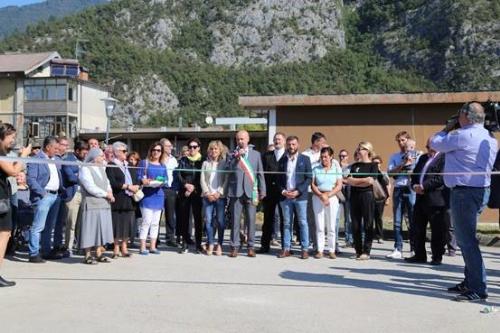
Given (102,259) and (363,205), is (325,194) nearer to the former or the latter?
(363,205)

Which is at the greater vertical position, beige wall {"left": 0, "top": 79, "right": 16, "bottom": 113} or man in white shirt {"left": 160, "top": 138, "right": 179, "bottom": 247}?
beige wall {"left": 0, "top": 79, "right": 16, "bottom": 113}

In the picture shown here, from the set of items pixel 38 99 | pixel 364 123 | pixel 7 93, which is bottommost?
pixel 364 123

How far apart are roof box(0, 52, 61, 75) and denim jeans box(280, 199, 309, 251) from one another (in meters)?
60.6

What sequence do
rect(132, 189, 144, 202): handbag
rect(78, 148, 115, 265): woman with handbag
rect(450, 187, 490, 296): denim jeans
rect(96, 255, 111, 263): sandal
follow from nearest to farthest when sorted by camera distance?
rect(450, 187, 490, 296): denim jeans, rect(78, 148, 115, 265): woman with handbag, rect(96, 255, 111, 263): sandal, rect(132, 189, 144, 202): handbag

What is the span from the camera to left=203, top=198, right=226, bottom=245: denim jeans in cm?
1104

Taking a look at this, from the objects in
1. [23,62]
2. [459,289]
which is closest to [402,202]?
[459,289]

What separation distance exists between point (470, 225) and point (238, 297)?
8.51 feet

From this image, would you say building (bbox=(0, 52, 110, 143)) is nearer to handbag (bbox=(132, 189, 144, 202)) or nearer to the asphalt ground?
handbag (bbox=(132, 189, 144, 202))

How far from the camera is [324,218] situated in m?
10.9

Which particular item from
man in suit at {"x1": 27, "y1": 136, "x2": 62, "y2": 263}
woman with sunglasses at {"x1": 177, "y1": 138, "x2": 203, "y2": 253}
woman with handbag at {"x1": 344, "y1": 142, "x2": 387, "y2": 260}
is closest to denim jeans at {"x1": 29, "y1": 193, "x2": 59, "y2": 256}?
man in suit at {"x1": 27, "y1": 136, "x2": 62, "y2": 263}

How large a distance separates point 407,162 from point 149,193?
4.39 meters

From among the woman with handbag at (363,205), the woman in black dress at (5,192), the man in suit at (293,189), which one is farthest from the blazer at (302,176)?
the woman in black dress at (5,192)

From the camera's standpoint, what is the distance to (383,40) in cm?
11919

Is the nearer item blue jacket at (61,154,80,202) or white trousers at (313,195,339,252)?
blue jacket at (61,154,80,202)
